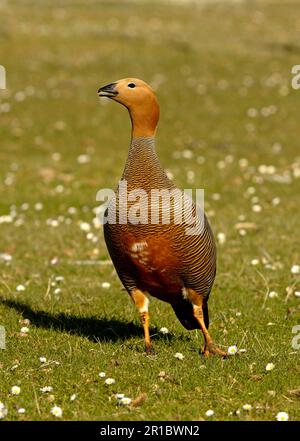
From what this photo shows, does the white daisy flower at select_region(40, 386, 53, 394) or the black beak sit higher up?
the black beak

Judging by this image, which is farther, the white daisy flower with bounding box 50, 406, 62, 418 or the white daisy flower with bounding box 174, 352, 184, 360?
the white daisy flower with bounding box 174, 352, 184, 360

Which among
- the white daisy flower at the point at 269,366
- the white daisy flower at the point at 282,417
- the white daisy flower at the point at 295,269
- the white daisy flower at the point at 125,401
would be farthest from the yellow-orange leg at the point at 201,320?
the white daisy flower at the point at 295,269

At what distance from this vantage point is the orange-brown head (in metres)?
7.20

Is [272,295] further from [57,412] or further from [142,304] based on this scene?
[57,412]

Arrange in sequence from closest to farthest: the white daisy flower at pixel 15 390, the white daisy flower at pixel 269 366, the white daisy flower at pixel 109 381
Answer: the white daisy flower at pixel 15 390
the white daisy flower at pixel 109 381
the white daisy flower at pixel 269 366

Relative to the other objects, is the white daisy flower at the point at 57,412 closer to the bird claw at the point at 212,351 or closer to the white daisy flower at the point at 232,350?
the bird claw at the point at 212,351

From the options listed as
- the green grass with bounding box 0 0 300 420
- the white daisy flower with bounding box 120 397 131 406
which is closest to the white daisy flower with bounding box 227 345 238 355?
the green grass with bounding box 0 0 300 420

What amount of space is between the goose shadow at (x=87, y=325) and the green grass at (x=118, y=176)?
25 mm

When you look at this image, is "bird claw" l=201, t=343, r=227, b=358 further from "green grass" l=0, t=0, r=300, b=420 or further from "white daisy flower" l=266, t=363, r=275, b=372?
"white daisy flower" l=266, t=363, r=275, b=372

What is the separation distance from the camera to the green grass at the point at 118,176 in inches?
264

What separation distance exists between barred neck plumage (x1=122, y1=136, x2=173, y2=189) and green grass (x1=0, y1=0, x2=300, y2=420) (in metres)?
1.73

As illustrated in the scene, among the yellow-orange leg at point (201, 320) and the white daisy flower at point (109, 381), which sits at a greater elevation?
the yellow-orange leg at point (201, 320)

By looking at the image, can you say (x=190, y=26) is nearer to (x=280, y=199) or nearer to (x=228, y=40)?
(x=228, y=40)

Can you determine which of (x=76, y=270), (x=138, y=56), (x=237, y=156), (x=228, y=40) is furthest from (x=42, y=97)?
(x=76, y=270)
